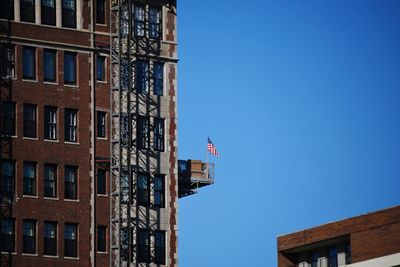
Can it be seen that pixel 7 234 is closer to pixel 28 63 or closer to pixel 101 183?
pixel 101 183

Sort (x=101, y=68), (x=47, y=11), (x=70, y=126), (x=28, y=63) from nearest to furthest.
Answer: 1. (x=28, y=63)
2. (x=70, y=126)
3. (x=47, y=11)
4. (x=101, y=68)

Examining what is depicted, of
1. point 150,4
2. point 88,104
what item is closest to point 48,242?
point 88,104

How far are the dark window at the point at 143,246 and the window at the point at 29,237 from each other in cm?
872

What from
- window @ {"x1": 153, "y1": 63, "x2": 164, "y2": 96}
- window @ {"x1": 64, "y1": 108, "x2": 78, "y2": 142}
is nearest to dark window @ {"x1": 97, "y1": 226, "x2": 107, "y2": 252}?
window @ {"x1": 64, "y1": 108, "x2": 78, "y2": 142}

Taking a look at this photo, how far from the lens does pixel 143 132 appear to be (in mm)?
149500

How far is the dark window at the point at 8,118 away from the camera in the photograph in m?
144

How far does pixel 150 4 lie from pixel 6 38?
13.4 m

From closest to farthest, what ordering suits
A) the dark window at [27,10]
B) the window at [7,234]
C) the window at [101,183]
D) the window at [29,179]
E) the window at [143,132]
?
1. the window at [7,234]
2. the window at [29,179]
3. the dark window at [27,10]
4. the window at [101,183]
5. the window at [143,132]

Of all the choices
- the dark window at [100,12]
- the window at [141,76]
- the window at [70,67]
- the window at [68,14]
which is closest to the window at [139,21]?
the window at [141,76]

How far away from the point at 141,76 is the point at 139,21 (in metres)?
4.54

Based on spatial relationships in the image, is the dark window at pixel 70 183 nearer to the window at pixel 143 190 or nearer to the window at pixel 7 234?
the window at pixel 143 190

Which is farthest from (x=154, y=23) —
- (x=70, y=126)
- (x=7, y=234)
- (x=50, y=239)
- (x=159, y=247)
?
(x=7, y=234)

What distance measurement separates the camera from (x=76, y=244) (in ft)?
476

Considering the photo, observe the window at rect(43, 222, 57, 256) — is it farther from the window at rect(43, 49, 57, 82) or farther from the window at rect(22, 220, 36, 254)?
the window at rect(43, 49, 57, 82)
